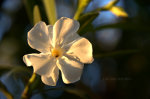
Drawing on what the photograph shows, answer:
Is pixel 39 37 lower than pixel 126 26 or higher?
higher

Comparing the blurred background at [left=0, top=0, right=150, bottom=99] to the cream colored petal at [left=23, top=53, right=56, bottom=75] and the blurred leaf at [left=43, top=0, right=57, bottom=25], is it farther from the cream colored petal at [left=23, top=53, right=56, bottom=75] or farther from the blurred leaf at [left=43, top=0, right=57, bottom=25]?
the cream colored petal at [left=23, top=53, right=56, bottom=75]

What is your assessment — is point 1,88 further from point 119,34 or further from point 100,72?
point 119,34

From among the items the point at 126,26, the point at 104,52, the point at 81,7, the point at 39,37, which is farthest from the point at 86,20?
the point at 104,52

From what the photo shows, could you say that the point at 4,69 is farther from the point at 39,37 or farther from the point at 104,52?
the point at 104,52

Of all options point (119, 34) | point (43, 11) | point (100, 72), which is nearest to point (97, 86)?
point (100, 72)

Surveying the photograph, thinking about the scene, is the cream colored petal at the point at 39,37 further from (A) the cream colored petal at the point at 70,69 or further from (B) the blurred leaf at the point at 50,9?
(B) the blurred leaf at the point at 50,9

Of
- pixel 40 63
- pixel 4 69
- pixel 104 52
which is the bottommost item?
pixel 104 52

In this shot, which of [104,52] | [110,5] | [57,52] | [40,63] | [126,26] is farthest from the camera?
[104,52]

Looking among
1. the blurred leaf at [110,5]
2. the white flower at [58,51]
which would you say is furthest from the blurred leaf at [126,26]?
the white flower at [58,51]
